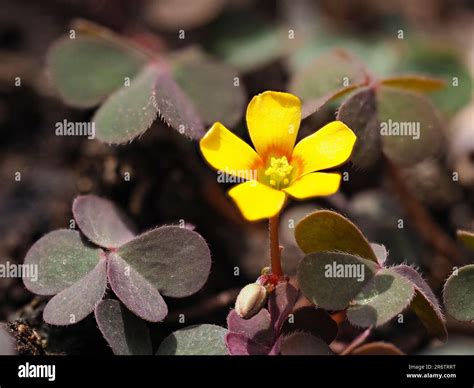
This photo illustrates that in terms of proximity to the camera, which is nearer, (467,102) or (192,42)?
(467,102)

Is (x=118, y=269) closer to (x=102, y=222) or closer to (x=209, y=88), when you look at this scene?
(x=102, y=222)

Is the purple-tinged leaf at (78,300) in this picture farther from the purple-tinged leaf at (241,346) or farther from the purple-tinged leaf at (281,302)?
the purple-tinged leaf at (281,302)

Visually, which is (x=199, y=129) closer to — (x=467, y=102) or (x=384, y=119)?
(x=384, y=119)

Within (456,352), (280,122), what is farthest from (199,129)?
(456,352)

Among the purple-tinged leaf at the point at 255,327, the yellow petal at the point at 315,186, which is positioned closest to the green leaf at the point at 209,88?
the yellow petal at the point at 315,186

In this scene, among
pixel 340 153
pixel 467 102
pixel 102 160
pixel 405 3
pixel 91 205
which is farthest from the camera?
pixel 405 3

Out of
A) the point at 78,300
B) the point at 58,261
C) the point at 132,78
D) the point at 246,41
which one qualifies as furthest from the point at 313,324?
the point at 246,41
